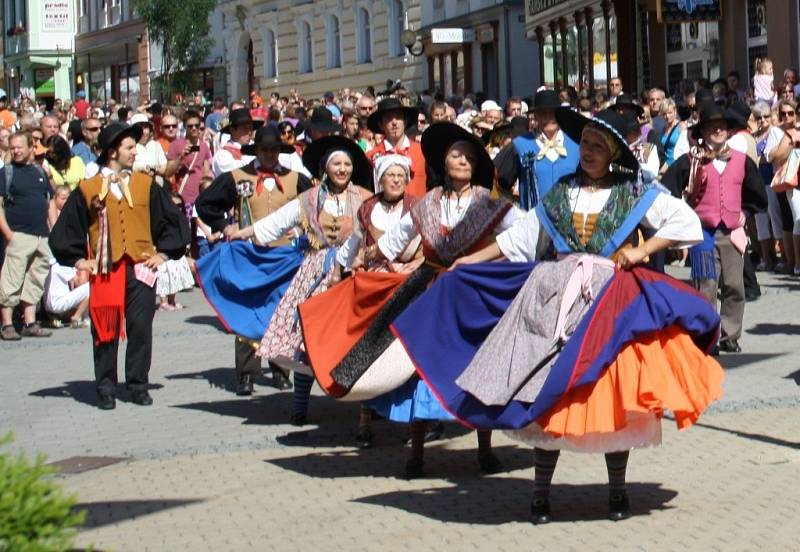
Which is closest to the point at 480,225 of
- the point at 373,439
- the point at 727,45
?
the point at 373,439

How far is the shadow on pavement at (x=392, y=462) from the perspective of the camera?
9.16m

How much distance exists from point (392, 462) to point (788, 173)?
9.41 metres

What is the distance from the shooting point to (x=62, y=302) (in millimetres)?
17578

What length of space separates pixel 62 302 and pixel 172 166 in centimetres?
219

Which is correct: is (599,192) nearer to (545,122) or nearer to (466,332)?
(466,332)

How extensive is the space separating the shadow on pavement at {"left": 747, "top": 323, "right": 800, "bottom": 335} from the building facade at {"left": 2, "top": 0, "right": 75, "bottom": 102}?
62295mm

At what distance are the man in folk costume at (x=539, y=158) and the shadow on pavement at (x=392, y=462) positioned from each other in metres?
2.73

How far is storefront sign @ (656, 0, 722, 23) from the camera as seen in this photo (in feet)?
89.6

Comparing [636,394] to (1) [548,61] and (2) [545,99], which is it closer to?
(2) [545,99]

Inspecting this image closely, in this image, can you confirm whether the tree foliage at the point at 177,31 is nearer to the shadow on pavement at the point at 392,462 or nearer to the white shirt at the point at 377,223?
the white shirt at the point at 377,223

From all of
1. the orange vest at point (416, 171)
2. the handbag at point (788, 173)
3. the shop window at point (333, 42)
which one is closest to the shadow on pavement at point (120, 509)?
the orange vest at point (416, 171)

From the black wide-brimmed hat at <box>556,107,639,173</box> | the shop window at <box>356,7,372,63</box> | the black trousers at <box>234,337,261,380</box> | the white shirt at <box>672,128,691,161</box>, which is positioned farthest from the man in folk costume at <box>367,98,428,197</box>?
the shop window at <box>356,7,372,63</box>

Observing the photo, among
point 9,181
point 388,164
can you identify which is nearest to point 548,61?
point 9,181

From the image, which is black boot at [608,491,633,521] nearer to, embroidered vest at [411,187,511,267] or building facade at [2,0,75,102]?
embroidered vest at [411,187,511,267]
